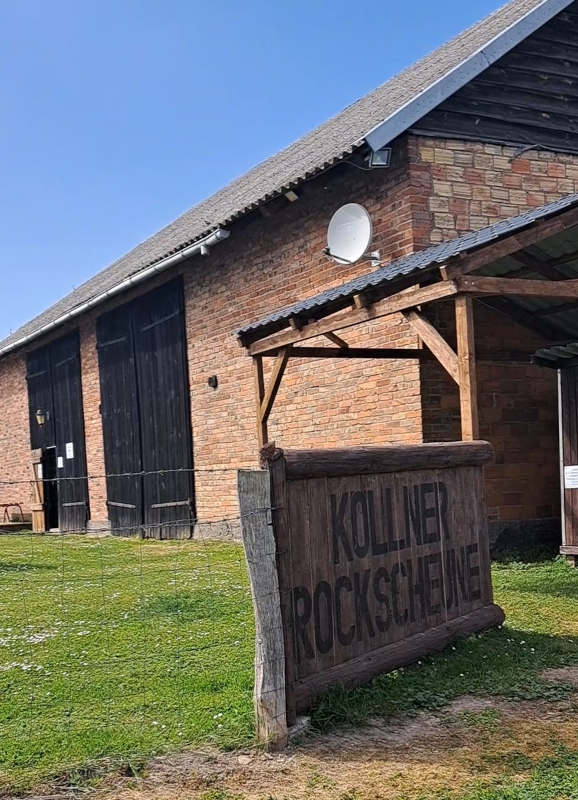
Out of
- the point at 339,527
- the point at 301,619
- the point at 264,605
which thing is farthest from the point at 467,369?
the point at 264,605

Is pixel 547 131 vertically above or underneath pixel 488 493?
above

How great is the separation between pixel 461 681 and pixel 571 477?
4.60 metres

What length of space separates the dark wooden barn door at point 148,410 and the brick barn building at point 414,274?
0.11 meters

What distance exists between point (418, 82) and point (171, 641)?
8.73 metres

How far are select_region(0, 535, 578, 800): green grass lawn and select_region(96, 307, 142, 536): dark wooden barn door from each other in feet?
24.6

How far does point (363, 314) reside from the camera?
8.09 m

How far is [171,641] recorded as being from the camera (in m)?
6.16

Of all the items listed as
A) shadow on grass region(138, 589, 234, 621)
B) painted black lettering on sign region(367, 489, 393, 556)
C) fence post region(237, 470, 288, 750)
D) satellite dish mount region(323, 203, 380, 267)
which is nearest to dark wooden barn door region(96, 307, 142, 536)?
satellite dish mount region(323, 203, 380, 267)

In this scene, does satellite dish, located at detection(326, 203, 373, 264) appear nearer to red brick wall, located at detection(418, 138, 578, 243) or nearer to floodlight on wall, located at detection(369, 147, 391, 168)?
floodlight on wall, located at detection(369, 147, 391, 168)

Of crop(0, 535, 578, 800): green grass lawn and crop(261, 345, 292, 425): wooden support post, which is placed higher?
crop(261, 345, 292, 425): wooden support post

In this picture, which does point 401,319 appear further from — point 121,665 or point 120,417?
point 120,417

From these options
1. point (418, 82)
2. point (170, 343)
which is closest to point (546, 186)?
point (418, 82)

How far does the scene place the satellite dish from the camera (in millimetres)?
10164

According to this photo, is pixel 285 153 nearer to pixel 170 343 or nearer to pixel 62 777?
pixel 170 343
